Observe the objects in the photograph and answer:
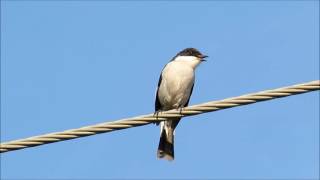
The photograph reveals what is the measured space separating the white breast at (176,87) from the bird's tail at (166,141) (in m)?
0.28

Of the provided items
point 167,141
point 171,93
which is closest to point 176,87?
point 171,93

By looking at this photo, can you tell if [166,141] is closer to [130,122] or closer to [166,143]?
[166,143]

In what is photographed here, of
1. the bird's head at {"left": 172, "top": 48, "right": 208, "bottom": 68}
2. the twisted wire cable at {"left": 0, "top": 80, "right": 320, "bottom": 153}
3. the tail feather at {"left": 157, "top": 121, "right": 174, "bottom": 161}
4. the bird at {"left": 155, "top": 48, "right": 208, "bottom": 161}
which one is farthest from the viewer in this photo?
the bird's head at {"left": 172, "top": 48, "right": 208, "bottom": 68}

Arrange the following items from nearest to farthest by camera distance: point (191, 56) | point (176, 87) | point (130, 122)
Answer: point (130, 122)
point (176, 87)
point (191, 56)

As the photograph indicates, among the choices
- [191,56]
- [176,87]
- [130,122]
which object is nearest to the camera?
[130,122]

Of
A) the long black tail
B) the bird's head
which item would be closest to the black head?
the bird's head

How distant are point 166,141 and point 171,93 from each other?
69 cm

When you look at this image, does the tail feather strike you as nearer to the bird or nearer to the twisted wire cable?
the bird

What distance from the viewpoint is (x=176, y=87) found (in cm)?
1201

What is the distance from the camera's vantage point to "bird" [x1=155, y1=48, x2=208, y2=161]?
39.3ft

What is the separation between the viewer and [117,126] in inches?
280

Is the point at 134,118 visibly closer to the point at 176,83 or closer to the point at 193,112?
the point at 193,112

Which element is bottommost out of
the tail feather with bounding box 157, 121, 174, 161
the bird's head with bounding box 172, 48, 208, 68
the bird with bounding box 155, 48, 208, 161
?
the tail feather with bounding box 157, 121, 174, 161

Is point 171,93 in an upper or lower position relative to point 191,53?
lower
